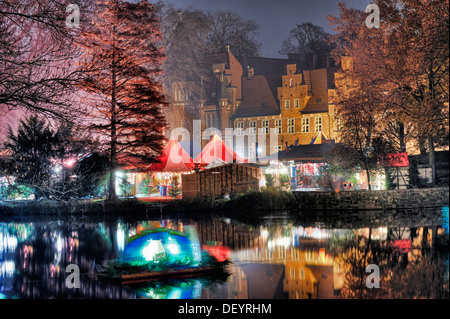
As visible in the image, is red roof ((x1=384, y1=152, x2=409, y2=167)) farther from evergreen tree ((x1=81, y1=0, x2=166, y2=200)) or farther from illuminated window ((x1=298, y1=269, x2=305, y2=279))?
illuminated window ((x1=298, y1=269, x2=305, y2=279))

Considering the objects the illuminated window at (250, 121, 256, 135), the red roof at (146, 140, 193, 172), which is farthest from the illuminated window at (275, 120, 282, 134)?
the red roof at (146, 140, 193, 172)

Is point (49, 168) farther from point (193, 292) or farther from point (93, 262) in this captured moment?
point (193, 292)

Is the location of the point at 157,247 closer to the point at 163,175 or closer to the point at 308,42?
the point at 163,175

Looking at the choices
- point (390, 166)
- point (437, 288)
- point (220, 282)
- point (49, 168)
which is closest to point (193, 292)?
point (220, 282)

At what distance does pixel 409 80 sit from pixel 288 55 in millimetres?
53617

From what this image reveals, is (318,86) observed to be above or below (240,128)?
above

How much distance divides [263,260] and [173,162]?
24245mm

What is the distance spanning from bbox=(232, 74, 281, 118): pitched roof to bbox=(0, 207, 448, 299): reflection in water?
169 ft

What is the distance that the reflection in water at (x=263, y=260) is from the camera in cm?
1094

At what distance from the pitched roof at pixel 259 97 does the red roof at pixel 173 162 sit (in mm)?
35477

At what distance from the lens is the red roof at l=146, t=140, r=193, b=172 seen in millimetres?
37469

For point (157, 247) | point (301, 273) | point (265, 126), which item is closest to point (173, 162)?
point (157, 247)

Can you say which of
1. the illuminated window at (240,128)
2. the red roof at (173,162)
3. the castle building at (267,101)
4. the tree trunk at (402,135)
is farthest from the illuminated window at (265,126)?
the red roof at (173,162)

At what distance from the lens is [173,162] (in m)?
38.1
